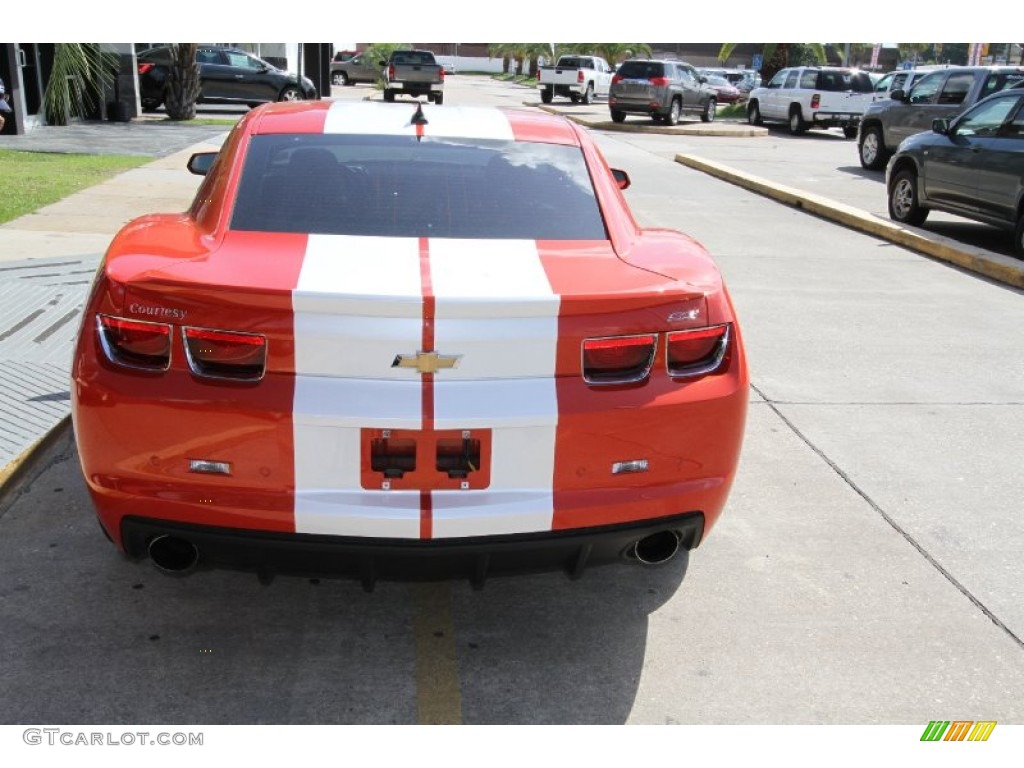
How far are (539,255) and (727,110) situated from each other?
36943 mm

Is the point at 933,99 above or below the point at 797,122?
above

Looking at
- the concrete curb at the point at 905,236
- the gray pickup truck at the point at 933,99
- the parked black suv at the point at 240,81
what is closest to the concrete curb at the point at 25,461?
the concrete curb at the point at 905,236

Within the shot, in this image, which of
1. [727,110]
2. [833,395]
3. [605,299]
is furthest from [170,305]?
[727,110]

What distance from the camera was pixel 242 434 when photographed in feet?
9.66

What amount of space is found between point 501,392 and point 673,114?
96.3 ft

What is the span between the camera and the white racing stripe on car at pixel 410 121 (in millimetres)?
4113

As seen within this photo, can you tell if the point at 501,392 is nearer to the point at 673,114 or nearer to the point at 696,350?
the point at 696,350

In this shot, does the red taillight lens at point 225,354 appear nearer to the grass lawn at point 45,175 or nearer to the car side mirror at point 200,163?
the car side mirror at point 200,163

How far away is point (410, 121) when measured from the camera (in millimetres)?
4219

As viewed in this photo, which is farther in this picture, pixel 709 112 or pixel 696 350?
pixel 709 112

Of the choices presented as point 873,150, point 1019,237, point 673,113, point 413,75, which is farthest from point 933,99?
point 413,75

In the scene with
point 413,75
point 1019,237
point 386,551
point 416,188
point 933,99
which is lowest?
point 413,75

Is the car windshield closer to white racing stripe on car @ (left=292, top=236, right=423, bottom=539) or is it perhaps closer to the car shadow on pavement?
white racing stripe on car @ (left=292, top=236, right=423, bottom=539)

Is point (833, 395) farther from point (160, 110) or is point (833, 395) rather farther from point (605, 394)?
point (160, 110)
